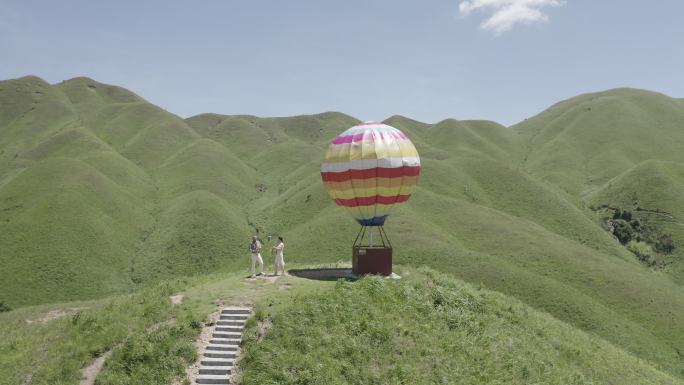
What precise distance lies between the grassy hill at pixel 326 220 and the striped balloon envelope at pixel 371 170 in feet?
91.6

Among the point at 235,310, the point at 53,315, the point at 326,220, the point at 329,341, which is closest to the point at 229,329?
the point at 235,310

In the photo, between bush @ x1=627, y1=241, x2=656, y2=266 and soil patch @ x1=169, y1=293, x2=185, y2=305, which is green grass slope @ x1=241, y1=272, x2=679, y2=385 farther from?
bush @ x1=627, y1=241, x2=656, y2=266

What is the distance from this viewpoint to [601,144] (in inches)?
6014

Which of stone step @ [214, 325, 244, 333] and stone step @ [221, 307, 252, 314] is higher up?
stone step @ [221, 307, 252, 314]

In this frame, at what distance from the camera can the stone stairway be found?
19.1 meters

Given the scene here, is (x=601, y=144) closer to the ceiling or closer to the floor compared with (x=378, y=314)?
closer to the ceiling

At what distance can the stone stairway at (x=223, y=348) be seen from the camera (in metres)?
19.1

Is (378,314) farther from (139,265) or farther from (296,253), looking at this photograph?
(139,265)

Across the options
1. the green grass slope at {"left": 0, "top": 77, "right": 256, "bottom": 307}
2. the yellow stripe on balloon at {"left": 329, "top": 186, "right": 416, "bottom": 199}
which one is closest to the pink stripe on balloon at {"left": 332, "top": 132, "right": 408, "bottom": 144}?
the yellow stripe on balloon at {"left": 329, "top": 186, "right": 416, "bottom": 199}

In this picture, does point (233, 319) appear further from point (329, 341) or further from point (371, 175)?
point (371, 175)

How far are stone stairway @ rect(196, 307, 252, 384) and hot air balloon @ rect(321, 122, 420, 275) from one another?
10.8 meters

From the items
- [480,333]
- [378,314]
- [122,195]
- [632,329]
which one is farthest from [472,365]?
[122,195]

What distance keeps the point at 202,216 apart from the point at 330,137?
112 meters

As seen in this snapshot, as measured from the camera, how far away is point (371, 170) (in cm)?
3005
